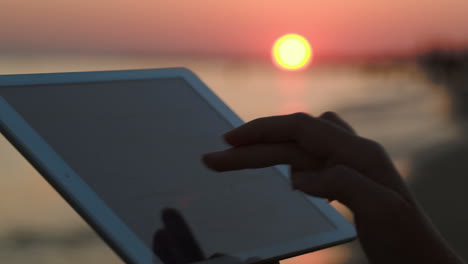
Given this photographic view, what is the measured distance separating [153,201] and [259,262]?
225 millimetres

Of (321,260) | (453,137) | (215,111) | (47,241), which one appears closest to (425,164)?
(453,137)

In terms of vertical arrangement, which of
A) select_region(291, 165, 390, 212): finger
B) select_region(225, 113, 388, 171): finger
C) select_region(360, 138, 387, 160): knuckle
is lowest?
select_region(291, 165, 390, 212): finger

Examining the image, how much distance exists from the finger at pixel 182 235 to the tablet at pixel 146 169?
0.04 feet

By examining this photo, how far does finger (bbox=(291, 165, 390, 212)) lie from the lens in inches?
39.8

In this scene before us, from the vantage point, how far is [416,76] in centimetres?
3303

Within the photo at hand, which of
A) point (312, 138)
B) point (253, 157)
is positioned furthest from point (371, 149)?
point (253, 157)

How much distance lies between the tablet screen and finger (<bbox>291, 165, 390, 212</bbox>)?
0.23 meters

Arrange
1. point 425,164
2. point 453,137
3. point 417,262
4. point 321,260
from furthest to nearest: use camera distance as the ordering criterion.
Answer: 1. point 453,137
2. point 425,164
3. point 321,260
4. point 417,262

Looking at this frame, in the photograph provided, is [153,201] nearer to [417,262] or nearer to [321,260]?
[417,262]

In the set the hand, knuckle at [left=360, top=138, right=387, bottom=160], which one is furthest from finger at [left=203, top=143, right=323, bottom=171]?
knuckle at [left=360, top=138, right=387, bottom=160]

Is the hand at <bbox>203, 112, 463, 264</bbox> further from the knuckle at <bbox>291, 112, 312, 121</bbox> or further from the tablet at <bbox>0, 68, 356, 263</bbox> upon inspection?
the tablet at <bbox>0, 68, 356, 263</bbox>

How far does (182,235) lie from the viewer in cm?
112

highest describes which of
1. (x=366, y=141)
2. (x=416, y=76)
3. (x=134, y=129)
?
(x=416, y=76)

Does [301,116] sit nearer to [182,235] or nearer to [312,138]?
[312,138]
